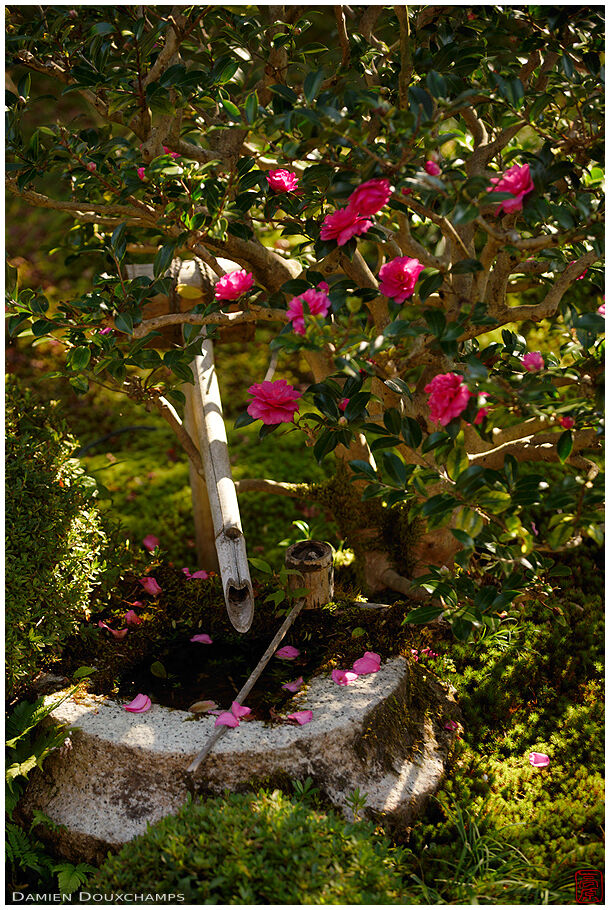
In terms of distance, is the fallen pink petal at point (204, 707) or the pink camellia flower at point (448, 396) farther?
the fallen pink petal at point (204, 707)

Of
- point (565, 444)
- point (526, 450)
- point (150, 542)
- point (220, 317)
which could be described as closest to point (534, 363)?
point (565, 444)

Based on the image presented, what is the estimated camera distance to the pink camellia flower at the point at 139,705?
7.73ft

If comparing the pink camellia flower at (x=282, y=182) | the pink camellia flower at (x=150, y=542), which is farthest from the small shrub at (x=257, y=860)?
the pink camellia flower at (x=282, y=182)

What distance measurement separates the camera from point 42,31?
2.35 meters

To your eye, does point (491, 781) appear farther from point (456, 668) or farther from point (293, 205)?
point (293, 205)

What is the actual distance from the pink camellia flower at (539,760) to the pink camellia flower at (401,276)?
157 centimetres

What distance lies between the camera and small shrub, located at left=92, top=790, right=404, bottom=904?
1.79m

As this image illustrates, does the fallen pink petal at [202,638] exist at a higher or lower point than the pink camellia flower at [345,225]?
lower

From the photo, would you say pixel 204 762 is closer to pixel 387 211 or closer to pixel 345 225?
pixel 345 225

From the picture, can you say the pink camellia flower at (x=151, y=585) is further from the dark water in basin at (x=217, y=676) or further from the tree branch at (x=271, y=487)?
the tree branch at (x=271, y=487)

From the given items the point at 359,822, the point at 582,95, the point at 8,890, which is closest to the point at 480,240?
the point at 582,95

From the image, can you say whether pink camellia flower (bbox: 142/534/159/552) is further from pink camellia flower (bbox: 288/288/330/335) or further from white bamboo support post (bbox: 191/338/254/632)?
pink camellia flower (bbox: 288/288/330/335)

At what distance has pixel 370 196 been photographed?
180 centimetres

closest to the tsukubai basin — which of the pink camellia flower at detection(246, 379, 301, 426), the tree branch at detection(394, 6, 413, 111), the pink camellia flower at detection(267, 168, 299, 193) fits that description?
the pink camellia flower at detection(246, 379, 301, 426)
